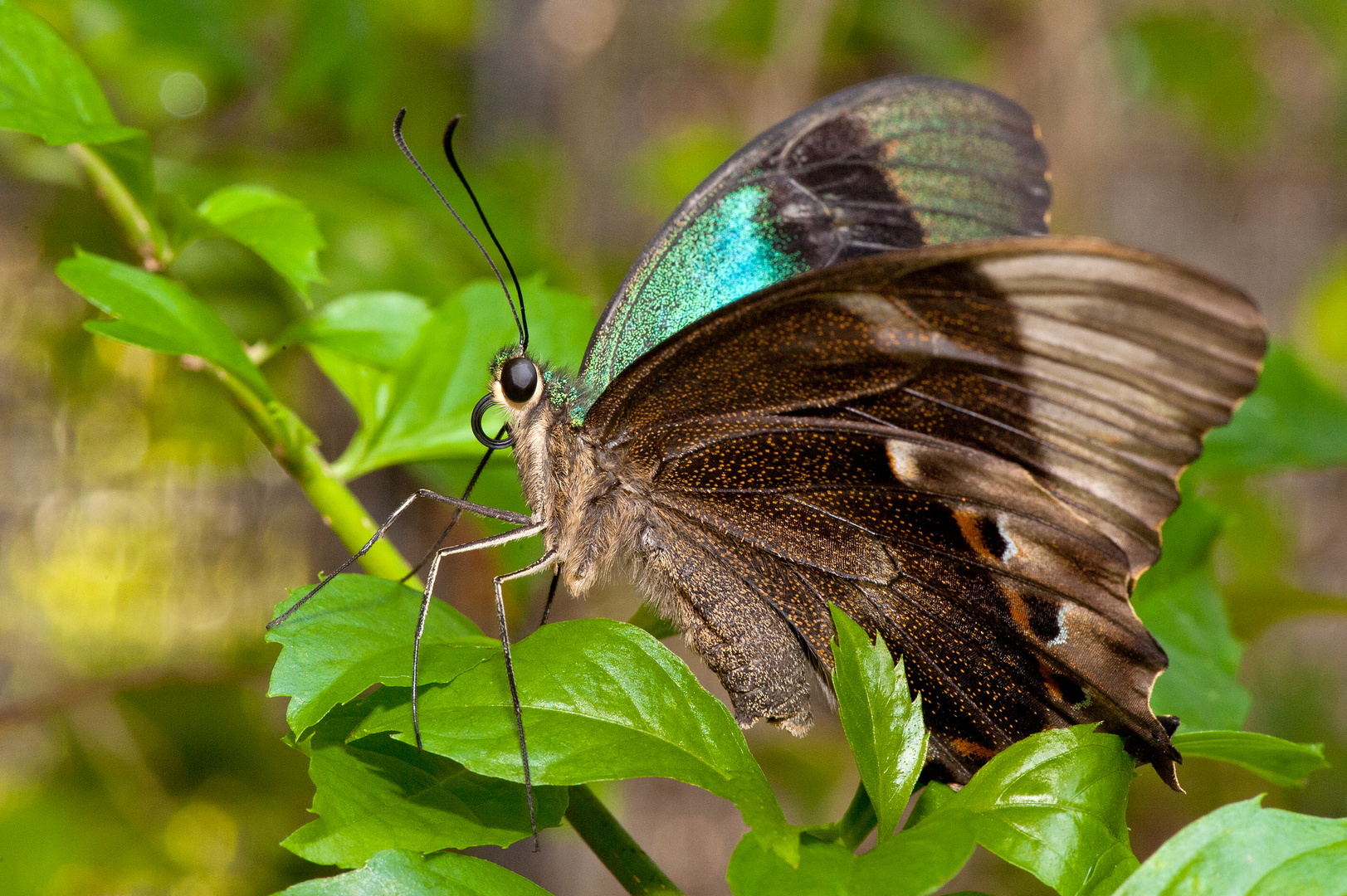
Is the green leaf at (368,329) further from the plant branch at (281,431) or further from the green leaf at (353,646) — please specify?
the green leaf at (353,646)

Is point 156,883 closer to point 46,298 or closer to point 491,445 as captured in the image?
point 46,298

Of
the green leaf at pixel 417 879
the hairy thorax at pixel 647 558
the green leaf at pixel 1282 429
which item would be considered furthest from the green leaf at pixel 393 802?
the green leaf at pixel 1282 429

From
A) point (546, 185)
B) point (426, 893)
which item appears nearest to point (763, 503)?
point (426, 893)

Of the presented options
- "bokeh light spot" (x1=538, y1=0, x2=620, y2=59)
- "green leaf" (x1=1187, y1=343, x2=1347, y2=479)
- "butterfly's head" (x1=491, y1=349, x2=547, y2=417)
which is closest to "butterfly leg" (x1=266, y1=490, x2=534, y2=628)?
"butterfly's head" (x1=491, y1=349, x2=547, y2=417)

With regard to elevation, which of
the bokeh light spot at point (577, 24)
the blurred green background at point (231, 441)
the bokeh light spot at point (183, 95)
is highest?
the bokeh light spot at point (577, 24)

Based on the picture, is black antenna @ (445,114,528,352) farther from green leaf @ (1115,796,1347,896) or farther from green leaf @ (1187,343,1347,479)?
green leaf @ (1187,343,1347,479)

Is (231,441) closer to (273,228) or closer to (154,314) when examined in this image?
(273,228)
